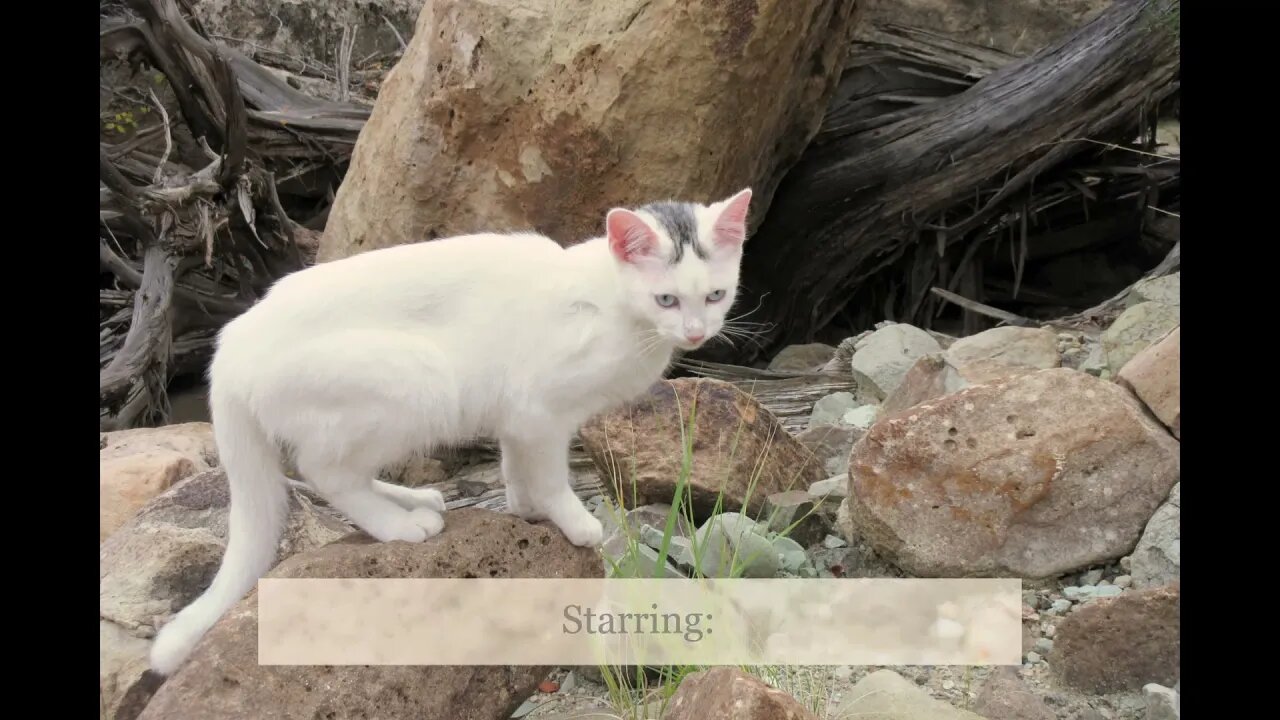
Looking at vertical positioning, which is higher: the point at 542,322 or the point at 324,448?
the point at 542,322

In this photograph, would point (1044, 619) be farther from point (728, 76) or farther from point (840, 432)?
point (728, 76)

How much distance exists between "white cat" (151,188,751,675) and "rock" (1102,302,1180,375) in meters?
2.14

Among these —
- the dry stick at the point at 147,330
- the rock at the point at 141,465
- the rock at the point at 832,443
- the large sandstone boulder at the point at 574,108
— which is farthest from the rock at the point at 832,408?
the dry stick at the point at 147,330

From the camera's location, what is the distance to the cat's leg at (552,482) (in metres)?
2.82

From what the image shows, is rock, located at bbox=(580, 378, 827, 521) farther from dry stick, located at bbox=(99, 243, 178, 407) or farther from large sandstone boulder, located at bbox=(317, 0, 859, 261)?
dry stick, located at bbox=(99, 243, 178, 407)

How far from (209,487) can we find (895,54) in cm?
455

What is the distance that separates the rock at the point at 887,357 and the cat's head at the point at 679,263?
86.4 inches

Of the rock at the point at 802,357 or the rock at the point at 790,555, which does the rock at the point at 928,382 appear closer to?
the rock at the point at 790,555

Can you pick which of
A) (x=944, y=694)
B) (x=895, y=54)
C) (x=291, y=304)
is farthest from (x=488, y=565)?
(x=895, y=54)

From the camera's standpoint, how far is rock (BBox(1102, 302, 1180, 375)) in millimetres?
4121

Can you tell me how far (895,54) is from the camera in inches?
244

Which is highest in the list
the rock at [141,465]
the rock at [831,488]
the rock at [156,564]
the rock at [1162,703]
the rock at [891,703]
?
the rock at [1162,703]

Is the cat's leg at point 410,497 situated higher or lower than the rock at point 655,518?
higher

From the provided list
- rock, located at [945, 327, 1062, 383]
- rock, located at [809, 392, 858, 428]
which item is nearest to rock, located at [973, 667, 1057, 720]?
rock, located at [945, 327, 1062, 383]
